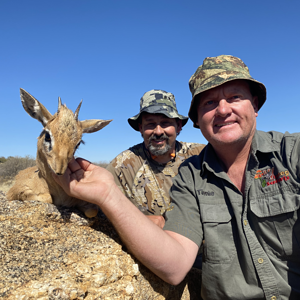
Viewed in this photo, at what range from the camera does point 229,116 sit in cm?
299

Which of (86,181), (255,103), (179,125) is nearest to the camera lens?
(86,181)

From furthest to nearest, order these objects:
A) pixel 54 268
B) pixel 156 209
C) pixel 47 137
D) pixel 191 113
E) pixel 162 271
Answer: pixel 156 209, pixel 191 113, pixel 47 137, pixel 162 271, pixel 54 268

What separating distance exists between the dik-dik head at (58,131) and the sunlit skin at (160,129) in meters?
2.64

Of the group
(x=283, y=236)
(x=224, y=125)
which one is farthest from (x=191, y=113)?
(x=283, y=236)

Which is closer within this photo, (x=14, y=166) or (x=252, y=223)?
(x=252, y=223)

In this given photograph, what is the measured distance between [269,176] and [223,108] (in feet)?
3.25

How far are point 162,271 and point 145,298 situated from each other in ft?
1.14

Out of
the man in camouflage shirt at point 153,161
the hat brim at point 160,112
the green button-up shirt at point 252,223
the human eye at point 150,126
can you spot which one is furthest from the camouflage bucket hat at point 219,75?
the human eye at point 150,126

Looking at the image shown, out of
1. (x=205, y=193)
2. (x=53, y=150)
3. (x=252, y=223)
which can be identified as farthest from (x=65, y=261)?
(x=252, y=223)

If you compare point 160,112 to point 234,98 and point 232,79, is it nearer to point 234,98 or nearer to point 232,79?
point 234,98

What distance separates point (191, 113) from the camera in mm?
3670

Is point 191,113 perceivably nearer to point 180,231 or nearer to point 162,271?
point 180,231

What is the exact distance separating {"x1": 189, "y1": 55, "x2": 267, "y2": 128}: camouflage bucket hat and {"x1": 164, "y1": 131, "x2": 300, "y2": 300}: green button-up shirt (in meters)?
0.68

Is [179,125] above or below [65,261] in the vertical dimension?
above
